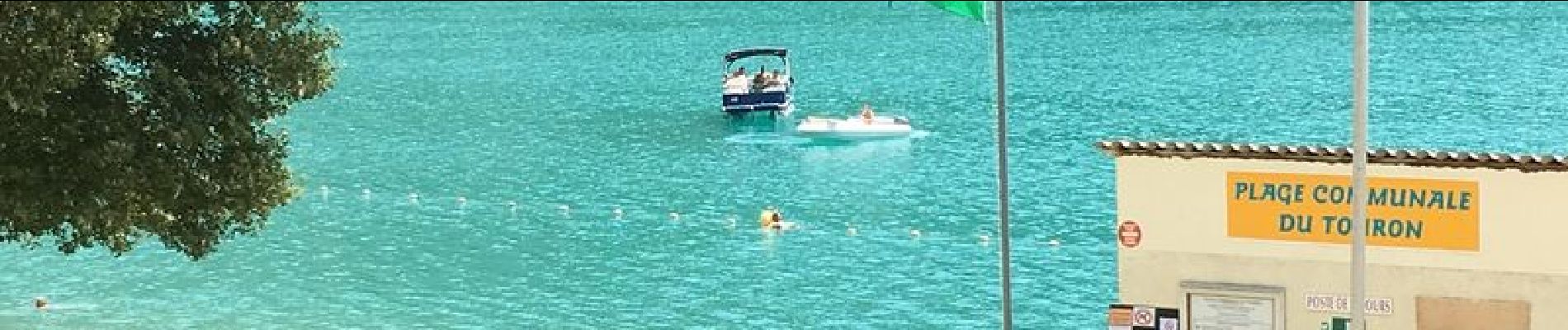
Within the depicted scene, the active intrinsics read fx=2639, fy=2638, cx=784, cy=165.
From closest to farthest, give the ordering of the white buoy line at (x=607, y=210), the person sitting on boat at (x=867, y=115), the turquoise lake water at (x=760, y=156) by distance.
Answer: the turquoise lake water at (x=760, y=156), the white buoy line at (x=607, y=210), the person sitting on boat at (x=867, y=115)

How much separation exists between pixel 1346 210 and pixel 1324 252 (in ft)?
1.31

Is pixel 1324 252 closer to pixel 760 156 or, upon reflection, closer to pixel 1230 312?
pixel 1230 312

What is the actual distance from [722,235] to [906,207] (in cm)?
408

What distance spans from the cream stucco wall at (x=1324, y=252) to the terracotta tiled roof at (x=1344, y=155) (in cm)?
6

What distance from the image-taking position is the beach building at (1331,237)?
18781 millimetres

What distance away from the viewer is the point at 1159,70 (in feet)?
239

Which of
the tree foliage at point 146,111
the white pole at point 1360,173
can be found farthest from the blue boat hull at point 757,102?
the white pole at point 1360,173

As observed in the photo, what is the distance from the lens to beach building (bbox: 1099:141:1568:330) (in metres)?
18.8

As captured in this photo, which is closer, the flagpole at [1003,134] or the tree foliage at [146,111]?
the flagpole at [1003,134]

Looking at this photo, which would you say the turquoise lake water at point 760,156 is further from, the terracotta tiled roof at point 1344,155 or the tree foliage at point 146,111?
the terracotta tiled roof at point 1344,155

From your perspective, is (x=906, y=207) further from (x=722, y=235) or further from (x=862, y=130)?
(x=862, y=130)

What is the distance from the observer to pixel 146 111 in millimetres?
21781

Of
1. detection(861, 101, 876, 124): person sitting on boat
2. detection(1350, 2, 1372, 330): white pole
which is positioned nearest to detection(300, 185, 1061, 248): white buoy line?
detection(861, 101, 876, 124): person sitting on boat

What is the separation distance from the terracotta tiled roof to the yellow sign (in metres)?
0.17
